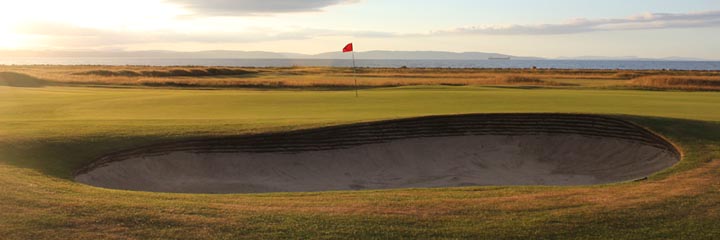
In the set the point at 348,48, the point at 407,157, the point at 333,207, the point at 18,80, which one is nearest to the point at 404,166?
the point at 407,157

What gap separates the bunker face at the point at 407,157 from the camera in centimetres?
1354

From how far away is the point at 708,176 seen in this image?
1085cm

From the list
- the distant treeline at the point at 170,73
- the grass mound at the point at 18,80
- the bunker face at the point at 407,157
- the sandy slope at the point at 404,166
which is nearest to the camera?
the sandy slope at the point at 404,166

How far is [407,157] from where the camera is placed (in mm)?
16266

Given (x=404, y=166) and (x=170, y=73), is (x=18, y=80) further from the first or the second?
(x=404, y=166)

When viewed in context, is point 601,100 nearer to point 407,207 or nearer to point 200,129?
point 200,129

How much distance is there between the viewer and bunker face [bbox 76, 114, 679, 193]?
13.5 metres

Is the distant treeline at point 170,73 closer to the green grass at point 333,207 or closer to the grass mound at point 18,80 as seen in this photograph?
the grass mound at point 18,80

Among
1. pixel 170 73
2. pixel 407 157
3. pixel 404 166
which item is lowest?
pixel 404 166

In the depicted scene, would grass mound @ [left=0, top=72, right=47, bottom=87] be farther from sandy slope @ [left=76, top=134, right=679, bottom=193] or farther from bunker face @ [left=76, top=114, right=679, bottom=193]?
sandy slope @ [left=76, top=134, right=679, bottom=193]

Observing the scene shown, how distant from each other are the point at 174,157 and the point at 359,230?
7829 millimetres

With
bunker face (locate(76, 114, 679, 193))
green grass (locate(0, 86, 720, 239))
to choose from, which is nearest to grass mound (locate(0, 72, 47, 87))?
green grass (locate(0, 86, 720, 239))

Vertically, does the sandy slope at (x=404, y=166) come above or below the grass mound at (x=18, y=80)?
below

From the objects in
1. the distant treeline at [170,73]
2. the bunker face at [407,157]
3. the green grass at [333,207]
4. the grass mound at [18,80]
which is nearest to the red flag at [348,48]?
the bunker face at [407,157]
